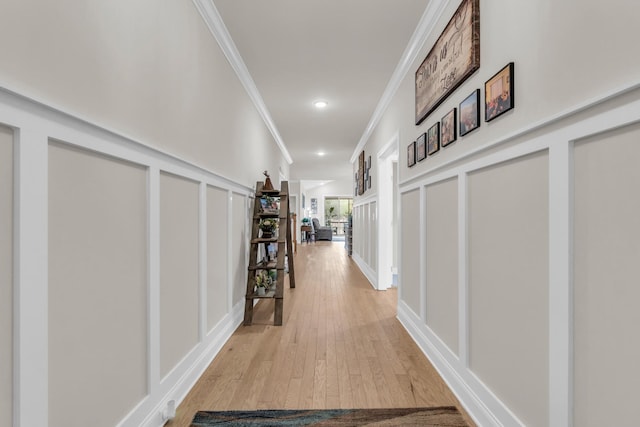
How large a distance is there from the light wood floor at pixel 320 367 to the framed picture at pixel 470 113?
1366 mm

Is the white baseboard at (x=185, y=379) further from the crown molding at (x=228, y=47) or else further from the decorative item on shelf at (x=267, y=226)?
the crown molding at (x=228, y=47)

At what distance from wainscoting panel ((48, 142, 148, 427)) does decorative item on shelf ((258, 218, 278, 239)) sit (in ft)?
6.74

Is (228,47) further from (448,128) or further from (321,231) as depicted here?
(321,231)

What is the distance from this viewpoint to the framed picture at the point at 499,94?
4.36 ft

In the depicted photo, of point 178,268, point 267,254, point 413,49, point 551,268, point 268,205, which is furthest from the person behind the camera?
point 267,254

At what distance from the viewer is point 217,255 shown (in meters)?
2.45

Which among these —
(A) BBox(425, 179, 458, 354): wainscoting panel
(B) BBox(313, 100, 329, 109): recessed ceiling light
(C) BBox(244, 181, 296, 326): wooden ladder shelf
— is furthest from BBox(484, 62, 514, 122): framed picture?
(B) BBox(313, 100, 329, 109): recessed ceiling light

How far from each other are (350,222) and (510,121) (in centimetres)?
704

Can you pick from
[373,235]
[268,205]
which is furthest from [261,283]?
[373,235]

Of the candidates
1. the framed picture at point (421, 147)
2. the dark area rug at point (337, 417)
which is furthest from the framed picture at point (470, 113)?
the dark area rug at point (337, 417)

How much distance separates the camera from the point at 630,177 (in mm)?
839

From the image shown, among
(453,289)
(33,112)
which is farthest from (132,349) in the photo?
(453,289)

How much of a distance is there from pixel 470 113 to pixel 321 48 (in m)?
1.48

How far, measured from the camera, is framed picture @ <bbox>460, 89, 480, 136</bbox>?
1.61m
